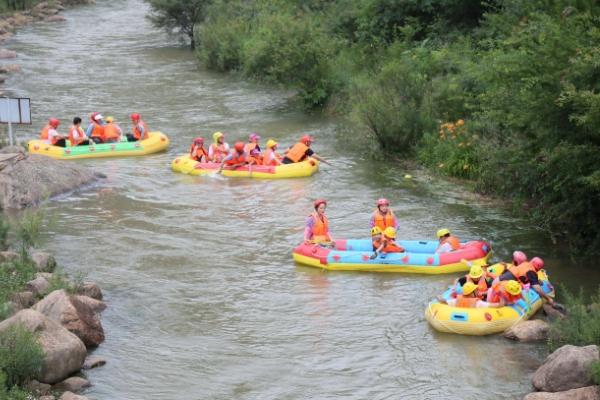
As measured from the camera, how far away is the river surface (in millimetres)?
11031

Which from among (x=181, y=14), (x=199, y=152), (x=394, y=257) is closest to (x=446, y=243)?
(x=394, y=257)

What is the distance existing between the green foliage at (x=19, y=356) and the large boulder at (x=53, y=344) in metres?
0.24

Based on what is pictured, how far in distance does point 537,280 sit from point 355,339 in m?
2.61

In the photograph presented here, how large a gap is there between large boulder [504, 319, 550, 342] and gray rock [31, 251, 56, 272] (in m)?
6.44

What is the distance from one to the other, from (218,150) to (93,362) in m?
10.1

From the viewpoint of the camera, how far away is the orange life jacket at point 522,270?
41.7ft

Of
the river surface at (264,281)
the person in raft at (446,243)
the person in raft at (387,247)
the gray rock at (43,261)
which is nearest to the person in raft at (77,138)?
the river surface at (264,281)

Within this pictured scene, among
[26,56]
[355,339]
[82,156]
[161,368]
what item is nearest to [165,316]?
[161,368]

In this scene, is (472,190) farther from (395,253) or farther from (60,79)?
(60,79)

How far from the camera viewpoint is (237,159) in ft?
66.6

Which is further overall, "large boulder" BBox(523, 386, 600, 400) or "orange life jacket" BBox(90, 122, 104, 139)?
"orange life jacket" BBox(90, 122, 104, 139)

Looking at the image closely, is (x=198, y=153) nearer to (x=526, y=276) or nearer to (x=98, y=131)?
(x=98, y=131)

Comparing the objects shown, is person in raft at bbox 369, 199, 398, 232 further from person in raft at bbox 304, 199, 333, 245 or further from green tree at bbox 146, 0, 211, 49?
green tree at bbox 146, 0, 211, 49

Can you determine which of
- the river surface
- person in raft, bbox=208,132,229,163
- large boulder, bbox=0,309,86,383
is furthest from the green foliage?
person in raft, bbox=208,132,229,163
